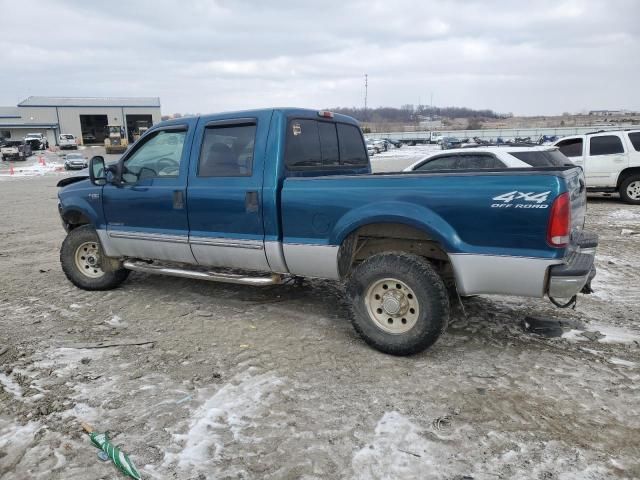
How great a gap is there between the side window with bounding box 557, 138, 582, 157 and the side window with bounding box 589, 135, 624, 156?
332mm

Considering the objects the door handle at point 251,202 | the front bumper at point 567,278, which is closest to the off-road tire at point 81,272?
the door handle at point 251,202

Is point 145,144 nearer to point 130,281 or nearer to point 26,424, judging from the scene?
point 130,281

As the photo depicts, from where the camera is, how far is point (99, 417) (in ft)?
10.5

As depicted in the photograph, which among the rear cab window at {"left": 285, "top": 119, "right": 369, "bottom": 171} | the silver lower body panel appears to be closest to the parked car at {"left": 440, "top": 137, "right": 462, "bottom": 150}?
the rear cab window at {"left": 285, "top": 119, "right": 369, "bottom": 171}

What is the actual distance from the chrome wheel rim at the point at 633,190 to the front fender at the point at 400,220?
1135cm

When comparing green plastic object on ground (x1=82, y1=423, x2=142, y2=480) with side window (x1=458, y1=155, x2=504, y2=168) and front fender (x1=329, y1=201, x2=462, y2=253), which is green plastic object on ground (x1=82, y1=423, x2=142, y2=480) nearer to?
front fender (x1=329, y1=201, x2=462, y2=253)

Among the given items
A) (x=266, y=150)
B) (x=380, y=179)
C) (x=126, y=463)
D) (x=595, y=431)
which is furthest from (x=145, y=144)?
(x=595, y=431)

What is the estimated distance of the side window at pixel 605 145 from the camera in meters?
12.5

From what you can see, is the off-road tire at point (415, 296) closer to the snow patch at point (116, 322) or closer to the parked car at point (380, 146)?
the snow patch at point (116, 322)

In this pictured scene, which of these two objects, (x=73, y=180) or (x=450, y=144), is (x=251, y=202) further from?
(x=450, y=144)

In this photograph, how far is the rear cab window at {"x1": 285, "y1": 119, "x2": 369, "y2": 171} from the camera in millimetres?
4684

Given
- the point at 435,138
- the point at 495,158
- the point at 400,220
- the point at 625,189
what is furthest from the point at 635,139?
the point at 435,138

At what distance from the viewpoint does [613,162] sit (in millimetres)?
12523

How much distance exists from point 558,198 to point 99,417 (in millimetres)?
3389
